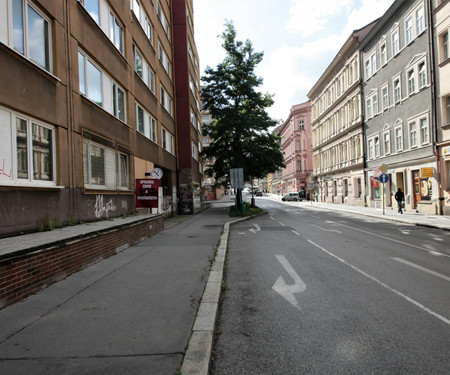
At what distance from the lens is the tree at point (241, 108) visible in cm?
3048

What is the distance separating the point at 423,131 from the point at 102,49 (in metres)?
20.1

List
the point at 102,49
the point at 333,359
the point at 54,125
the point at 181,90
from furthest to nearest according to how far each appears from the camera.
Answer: the point at 181,90 → the point at 102,49 → the point at 54,125 → the point at 333,359

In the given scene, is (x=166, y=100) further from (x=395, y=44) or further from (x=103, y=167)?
(x=395, y=44)

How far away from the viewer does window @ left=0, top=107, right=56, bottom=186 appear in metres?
6.63

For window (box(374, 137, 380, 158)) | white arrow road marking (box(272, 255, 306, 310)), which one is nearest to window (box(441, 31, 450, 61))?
window (box(374, 137, 380, 158))

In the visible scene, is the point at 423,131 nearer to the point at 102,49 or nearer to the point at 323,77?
the point at 102,49

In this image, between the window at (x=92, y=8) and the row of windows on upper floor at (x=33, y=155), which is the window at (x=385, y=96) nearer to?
the window at (x=92, y=8)

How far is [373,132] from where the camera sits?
3136cm

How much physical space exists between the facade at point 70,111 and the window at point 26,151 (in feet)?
0.06

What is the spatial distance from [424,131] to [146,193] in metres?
18.1

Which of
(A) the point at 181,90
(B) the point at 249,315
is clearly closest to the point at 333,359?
(B) the point at 249,315

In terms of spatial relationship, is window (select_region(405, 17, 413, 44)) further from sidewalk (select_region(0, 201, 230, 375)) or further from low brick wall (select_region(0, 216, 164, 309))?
sidewalk (select_region(0, 201, 230, 375))

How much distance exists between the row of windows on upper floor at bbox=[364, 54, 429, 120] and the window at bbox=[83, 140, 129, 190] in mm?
18869

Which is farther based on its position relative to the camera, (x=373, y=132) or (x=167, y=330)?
(x=373, y=132)
